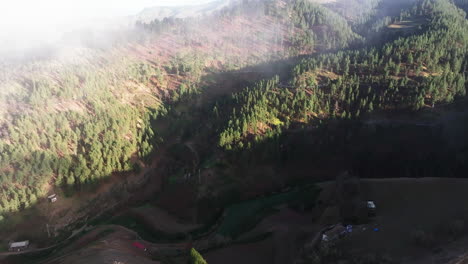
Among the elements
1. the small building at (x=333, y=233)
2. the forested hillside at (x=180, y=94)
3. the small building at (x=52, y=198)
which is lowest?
the small building at (x=52, y=198)

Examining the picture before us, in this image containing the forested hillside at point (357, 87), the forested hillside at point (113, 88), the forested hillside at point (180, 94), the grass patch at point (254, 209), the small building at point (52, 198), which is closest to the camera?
the grass patch at point (254, 209)

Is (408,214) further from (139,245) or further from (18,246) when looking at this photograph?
(18,246)

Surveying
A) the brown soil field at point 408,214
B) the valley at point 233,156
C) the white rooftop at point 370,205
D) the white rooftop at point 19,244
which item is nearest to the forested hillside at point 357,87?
the valley at point 233,156

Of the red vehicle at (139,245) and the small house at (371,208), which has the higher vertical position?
the small house at (371,208)

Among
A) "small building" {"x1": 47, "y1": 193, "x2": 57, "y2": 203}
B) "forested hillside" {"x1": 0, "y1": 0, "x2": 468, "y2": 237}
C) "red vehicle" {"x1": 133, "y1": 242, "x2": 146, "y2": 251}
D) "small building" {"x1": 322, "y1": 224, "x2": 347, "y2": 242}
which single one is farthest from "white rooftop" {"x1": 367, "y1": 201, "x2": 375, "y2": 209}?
"small building" {"x1": 47, "y1": 193, "x2": 57, "y2": 203}

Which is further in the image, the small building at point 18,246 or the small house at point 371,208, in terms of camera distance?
the small building at point 18,246

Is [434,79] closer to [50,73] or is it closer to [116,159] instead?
[116,159]

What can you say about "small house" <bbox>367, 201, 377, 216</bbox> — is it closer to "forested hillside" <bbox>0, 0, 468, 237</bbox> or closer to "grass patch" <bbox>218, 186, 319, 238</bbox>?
"grass patch" <bbox>218, 186, 319, 238</bbox>

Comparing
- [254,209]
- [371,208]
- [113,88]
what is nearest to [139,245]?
[254,209]

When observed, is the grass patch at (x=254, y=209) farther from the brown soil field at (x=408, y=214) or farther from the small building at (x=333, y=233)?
the small building at (x=333, y=233)

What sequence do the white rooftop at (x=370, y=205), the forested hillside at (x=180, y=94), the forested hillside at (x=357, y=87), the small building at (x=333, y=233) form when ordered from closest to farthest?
the small building at (x=333, y=233) < the white rooftop at (x=370, y=205) < the forested hillside at (x=180, y=94) < the forested hillside at (x=357, y=87)

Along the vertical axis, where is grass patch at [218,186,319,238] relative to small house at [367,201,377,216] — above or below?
below
